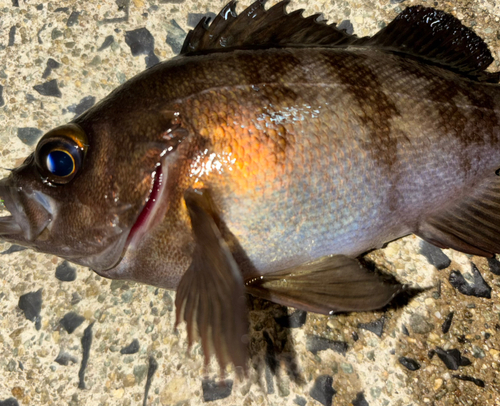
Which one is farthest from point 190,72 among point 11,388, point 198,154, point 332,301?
point 11,388

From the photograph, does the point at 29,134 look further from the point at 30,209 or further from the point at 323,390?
the point at 323,390

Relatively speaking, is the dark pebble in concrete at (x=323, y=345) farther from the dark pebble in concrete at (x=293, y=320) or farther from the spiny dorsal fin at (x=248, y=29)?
the spiny dorsal fin at (x=248, y=29)

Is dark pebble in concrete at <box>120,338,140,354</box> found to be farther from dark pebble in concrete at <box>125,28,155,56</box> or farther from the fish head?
dark pebble in concrete at <box>125,28,155,56</box>

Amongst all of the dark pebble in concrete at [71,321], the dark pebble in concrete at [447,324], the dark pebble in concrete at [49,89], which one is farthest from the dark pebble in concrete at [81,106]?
the dark pebble in concrete at [447,324]

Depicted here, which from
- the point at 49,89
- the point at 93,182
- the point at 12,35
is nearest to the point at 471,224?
the point at 93,182

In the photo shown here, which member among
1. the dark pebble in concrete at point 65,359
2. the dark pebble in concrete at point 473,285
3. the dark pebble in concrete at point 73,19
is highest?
the dark pebble in concrete at point 73,19

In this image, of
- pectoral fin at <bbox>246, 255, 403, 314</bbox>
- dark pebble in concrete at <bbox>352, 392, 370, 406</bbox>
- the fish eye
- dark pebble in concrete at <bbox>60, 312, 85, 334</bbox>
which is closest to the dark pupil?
the fish eye

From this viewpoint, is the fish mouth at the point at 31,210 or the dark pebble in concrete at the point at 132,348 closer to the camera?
the fish mouth at the point at 31,210

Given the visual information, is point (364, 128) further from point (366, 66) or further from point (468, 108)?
point (468, 108)
